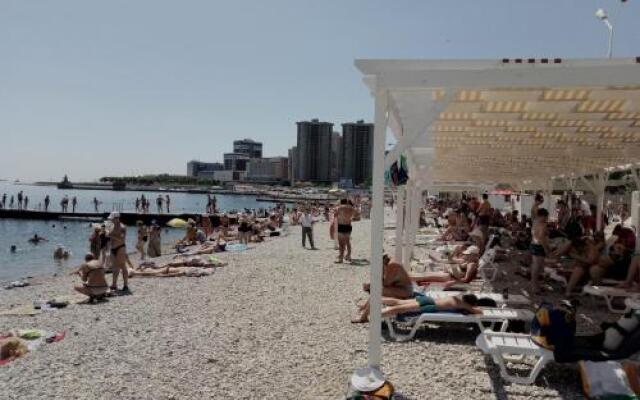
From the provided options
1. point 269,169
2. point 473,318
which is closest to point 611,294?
point 473,318

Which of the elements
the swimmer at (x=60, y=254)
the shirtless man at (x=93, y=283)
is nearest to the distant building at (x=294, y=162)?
the swimmer at (x=60, y=254)

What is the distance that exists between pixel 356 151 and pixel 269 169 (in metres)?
40.2

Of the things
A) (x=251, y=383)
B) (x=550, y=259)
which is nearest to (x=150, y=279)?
(x=251, y=383)

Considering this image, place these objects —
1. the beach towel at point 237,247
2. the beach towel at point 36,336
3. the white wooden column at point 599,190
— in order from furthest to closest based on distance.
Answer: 1. the beach towel at point 237,247
2. the white wooden column at point 599,190
3. the beach towel at point 36,336

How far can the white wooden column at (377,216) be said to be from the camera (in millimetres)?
4137

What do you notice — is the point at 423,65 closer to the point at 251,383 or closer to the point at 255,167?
the point at 251,383

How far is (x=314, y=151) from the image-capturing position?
17238cm

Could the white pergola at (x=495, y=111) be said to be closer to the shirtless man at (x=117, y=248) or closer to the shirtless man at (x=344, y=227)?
the shirtless man at (x=344, y=227)

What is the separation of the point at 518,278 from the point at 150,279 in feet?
23.2

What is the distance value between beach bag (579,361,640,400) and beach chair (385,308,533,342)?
1277mm

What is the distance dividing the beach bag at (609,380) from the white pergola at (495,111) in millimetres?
1595

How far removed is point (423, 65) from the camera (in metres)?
4.38

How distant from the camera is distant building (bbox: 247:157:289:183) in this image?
618ft

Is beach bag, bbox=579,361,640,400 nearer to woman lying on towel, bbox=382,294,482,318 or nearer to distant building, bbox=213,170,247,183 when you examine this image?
woman lying on towel, bbox=382,294,482,318
